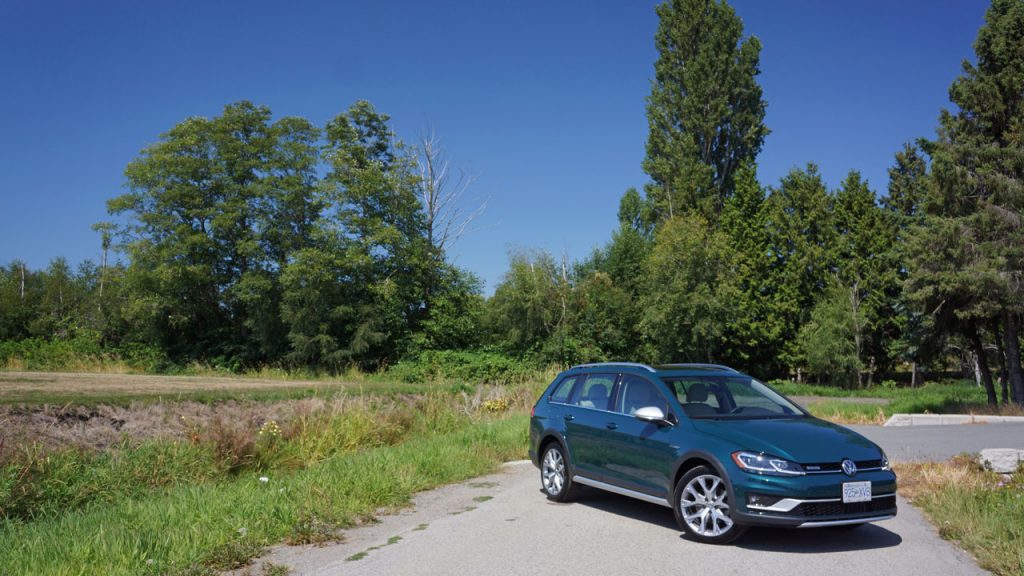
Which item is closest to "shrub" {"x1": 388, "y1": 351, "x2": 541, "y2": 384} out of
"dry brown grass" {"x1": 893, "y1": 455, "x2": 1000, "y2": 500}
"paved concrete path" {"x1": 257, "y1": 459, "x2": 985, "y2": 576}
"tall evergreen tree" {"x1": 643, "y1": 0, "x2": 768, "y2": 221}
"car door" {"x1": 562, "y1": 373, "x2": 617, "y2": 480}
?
"tall evergreen tree" {"x1": 643, "y1": 0, "x2": 768, "y2": 221}

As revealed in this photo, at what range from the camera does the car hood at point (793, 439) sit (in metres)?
6.81

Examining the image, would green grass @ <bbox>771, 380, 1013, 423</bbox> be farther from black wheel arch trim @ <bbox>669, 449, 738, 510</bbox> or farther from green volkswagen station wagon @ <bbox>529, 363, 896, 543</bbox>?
black wheel arch trim @ <bbox>669, 449, 738, 510</bbox>

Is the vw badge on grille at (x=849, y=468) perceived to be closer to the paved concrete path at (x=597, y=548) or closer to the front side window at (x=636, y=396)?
the paved concrete path at (x=597, y=548)

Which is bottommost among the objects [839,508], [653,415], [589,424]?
[839,508]

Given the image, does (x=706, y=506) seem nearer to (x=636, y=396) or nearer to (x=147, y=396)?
(x=636, y=396)

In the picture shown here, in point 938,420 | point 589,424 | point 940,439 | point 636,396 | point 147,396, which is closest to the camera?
point 636,396

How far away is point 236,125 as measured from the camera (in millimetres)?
45531

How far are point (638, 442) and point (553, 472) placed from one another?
1773mm

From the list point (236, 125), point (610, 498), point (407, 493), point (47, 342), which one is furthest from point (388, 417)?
point (47, 342)

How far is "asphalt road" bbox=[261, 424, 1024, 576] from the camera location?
20.2 ft

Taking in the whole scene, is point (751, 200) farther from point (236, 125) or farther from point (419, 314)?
point (236, 125)

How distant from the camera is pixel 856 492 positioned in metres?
6.70

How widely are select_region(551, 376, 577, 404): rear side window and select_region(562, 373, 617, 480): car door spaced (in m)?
0.22

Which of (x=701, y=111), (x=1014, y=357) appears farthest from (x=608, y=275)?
(x=1014, y=357)
